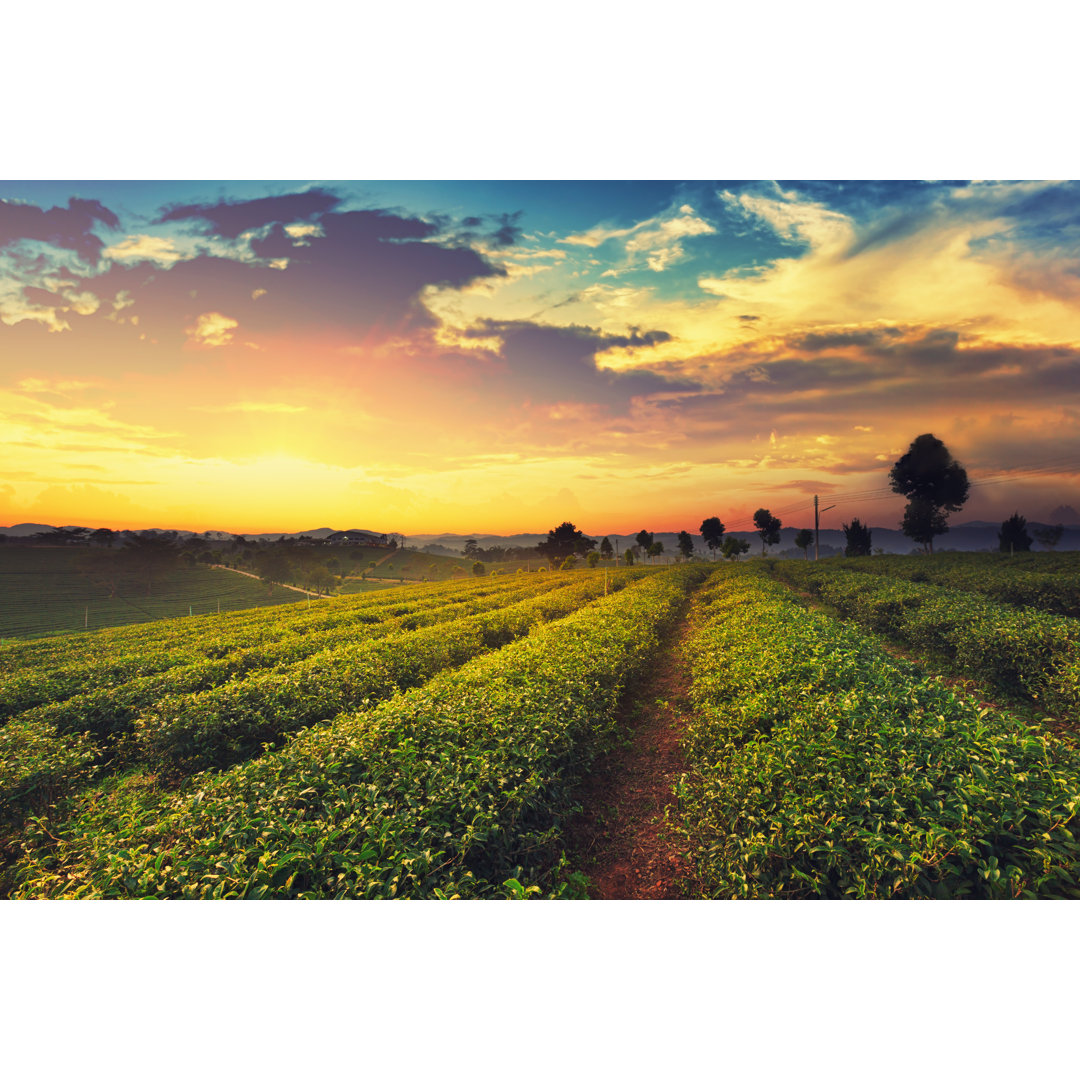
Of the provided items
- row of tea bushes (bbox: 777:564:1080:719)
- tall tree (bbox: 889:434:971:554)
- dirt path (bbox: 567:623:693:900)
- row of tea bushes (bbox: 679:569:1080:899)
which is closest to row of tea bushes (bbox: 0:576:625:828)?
dirt path (bbox: 567:623:693:900)

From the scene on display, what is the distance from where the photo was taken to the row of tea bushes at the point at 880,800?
2.12 meters

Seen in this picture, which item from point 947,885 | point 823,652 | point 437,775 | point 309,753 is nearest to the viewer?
point 947,885

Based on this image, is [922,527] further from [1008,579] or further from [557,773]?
[557,773]

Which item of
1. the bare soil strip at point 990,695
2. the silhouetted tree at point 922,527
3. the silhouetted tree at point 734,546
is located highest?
the silhouetted tree at point 922,527

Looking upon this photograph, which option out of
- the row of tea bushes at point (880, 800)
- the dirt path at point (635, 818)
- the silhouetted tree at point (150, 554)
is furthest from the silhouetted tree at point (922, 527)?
the silhouetted tree at point (150, 554)

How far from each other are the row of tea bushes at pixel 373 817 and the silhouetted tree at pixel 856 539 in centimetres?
3491

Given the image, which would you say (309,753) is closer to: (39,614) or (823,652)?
(823,652)

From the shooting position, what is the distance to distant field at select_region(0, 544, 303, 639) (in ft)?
27.8

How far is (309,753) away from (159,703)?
3537 mm

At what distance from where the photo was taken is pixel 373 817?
2488 millimetres

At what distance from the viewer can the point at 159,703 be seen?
17.6 ft

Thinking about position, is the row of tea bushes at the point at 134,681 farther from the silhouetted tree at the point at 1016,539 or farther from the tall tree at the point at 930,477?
the silhouetted tree at the point at 1016,539
